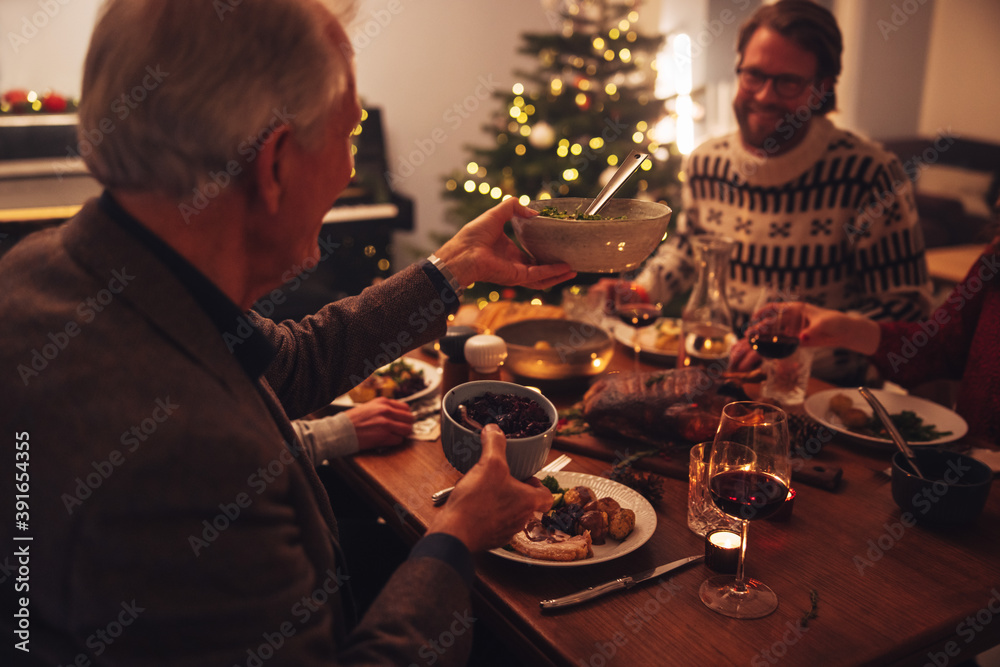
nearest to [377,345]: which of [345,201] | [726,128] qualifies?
[345,201]

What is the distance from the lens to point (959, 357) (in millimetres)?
1753

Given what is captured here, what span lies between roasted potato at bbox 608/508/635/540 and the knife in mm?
72

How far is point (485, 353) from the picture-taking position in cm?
151

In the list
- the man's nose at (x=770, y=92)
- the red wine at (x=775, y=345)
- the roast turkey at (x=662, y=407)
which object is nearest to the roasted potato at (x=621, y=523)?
the roast turkey at (x=662, y=407)

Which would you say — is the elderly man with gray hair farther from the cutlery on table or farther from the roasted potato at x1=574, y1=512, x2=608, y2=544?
the cutlery on table

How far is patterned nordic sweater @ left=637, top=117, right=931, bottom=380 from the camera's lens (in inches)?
83.6

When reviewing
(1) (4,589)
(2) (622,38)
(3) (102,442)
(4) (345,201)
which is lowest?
(4) (345,201)

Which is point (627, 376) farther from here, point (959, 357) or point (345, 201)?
point (345, 201)

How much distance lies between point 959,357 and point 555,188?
2125 mm

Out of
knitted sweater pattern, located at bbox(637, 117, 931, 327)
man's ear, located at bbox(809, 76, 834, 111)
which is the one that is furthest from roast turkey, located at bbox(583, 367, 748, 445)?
man's ear, located at bbox(809, 76, 834, 111)

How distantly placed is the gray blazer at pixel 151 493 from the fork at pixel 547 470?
38 cm

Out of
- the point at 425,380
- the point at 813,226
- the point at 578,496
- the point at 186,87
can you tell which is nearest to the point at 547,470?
the point at 578,496

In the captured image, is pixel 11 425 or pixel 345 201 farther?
pixel 345 201

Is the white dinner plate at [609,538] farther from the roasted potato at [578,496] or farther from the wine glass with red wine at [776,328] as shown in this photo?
the wine glass with red wine at [776,328]
